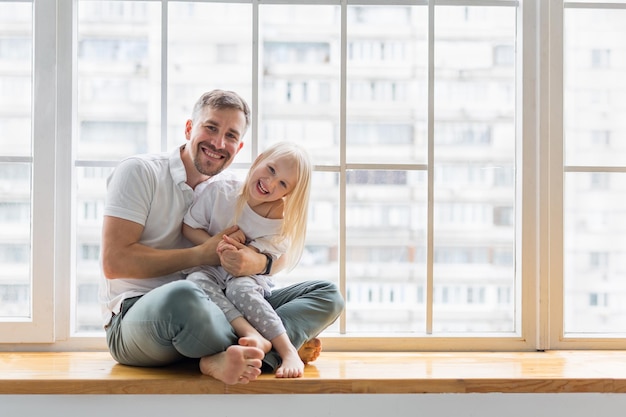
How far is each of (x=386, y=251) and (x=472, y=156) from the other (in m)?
0.44

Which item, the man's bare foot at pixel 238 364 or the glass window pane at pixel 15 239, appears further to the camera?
Answer: the glass window pane at pixel 15 239

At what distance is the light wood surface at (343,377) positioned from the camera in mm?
1868

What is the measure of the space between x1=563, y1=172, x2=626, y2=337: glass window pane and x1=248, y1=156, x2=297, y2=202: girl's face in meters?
1.01

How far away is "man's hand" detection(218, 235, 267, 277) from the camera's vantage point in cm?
198

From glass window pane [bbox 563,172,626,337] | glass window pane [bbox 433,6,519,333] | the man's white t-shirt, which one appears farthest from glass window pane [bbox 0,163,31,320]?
glass window pane [bbox 563,172,626,337]

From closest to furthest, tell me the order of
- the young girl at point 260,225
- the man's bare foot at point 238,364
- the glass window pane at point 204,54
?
the man's bare foot at point 238,364
the young girl at point 260,225
the glass window pane at point 204,54

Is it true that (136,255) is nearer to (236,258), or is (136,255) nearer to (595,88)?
(236,258)

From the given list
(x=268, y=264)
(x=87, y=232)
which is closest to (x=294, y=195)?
(x=268, y=264)

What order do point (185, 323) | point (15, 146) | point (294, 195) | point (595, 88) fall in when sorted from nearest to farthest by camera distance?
point (185, 323) < point (294, 195) < point (15, 146) < point (595, 88)

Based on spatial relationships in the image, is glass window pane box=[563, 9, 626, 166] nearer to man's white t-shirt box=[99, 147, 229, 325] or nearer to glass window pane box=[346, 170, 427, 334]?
→ glass window pane box=[346, 170, 427, 334]

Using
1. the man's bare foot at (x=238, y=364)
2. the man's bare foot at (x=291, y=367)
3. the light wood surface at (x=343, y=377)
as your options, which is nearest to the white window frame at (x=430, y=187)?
the light wood surface at (x=343, y=377)

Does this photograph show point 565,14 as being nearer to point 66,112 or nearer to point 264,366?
point 264,366

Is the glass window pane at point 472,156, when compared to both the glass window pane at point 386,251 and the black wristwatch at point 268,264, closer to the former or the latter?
the glass window pane at point 386,251

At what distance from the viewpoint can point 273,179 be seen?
2000 millimetres
